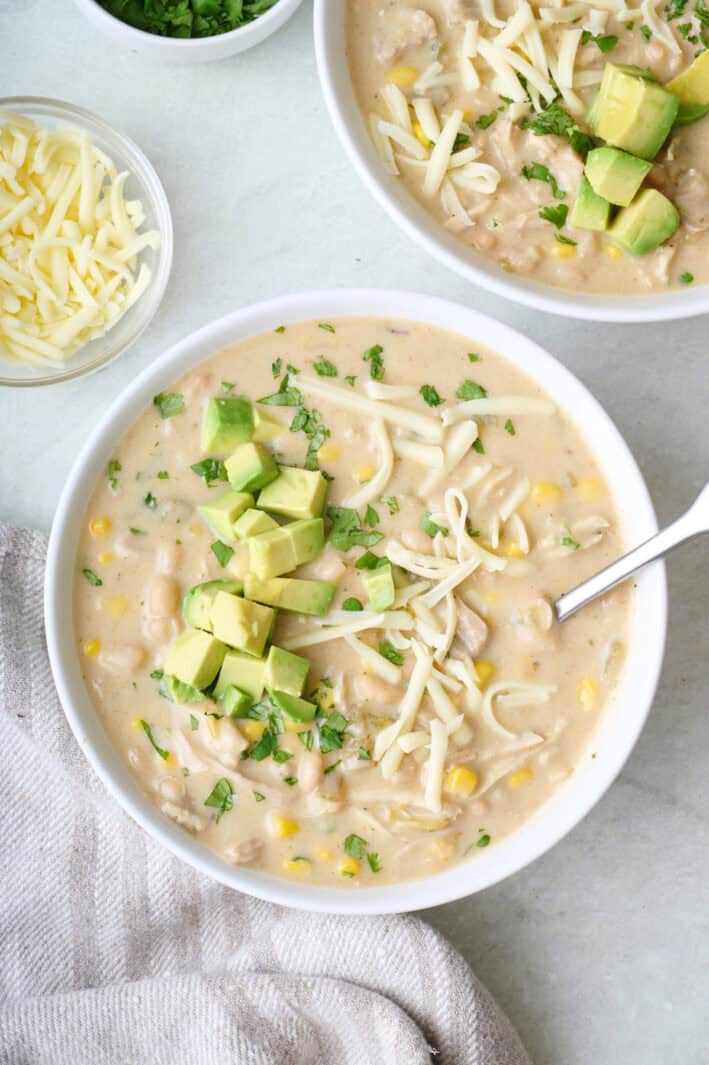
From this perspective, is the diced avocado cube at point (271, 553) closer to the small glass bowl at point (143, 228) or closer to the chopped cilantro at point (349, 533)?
the chopped cilantro at point (349, 533)

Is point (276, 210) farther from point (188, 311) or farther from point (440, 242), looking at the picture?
point (440, 242)

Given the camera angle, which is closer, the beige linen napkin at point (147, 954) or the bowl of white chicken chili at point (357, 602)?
the bowl of white chicken chili at point (357, 602)

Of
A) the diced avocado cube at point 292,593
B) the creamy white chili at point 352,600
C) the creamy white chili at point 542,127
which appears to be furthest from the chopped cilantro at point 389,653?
the creamy white chili at point 542,127

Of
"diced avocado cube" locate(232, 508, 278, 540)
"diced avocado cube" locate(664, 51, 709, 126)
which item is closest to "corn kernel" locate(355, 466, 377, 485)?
"diced avocado cube" locate(232, 508, 278, 540)

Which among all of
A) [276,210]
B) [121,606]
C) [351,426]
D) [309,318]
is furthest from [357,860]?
[276,210]

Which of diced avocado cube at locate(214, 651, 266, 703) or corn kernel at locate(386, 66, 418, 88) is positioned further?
corn kernel at locate(386, 66, 418, 88)

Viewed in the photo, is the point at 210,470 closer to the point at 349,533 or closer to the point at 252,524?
the point at 252,524

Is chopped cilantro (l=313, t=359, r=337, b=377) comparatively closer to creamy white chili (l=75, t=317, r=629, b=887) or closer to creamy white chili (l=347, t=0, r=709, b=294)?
creamy white chili (l=75, t=317, r=629, b=887)
